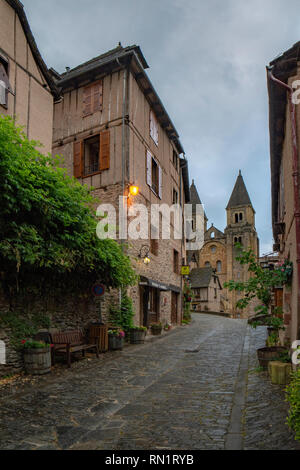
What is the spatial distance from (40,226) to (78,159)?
24.1 ft

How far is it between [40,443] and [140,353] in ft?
20.5

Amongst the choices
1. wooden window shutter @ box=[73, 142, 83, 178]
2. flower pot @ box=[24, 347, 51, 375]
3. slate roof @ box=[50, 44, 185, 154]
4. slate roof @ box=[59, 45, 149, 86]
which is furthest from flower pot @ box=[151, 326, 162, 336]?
slate roof @ box=[59, 45, 149, 86]

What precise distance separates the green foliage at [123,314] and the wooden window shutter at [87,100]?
742cm

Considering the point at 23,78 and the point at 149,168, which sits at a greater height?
the point at 23,78

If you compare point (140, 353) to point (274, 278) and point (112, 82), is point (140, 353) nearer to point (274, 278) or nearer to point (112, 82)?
point (274, 278)

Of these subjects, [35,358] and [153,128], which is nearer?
[35,358]

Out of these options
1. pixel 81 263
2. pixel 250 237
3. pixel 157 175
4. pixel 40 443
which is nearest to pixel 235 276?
pixel 250 237

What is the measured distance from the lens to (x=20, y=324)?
7230mm

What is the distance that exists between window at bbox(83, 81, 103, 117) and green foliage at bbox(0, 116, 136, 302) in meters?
6.38

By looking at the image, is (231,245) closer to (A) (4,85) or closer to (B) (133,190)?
(B) (133,190)

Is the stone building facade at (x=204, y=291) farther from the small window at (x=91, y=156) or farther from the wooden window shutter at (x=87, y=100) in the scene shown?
the wooden window shutter at (x=87, y=100)

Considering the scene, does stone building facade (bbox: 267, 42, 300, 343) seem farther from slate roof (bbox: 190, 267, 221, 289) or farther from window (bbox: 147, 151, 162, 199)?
slate roof (bbox: 190, 267, 221, 289)

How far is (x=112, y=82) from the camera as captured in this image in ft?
44.6

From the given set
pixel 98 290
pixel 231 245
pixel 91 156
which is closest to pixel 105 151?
pixel 91 156
